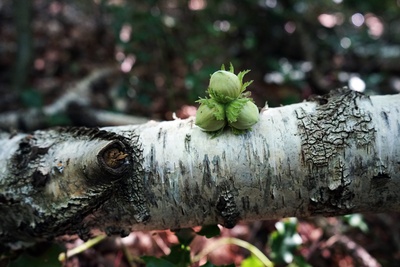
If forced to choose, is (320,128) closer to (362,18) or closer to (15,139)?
(15,139)

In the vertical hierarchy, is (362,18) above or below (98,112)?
above

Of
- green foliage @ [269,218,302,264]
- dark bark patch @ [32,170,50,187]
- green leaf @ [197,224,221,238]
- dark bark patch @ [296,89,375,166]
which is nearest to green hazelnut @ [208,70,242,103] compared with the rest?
dark bark patch @ [296,89,375,166]

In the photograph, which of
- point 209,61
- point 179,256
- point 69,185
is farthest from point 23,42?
point 179,256

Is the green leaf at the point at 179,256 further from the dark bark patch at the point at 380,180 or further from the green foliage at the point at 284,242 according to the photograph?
the dark bark patch at the point at 380,180

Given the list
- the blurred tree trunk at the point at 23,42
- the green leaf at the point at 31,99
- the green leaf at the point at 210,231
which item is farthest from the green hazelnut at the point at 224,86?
the blurred tree trunk at the point at 23,42

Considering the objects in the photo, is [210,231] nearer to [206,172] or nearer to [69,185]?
[206,172]

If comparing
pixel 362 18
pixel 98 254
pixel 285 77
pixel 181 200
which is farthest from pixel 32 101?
→ pixel 362 18
